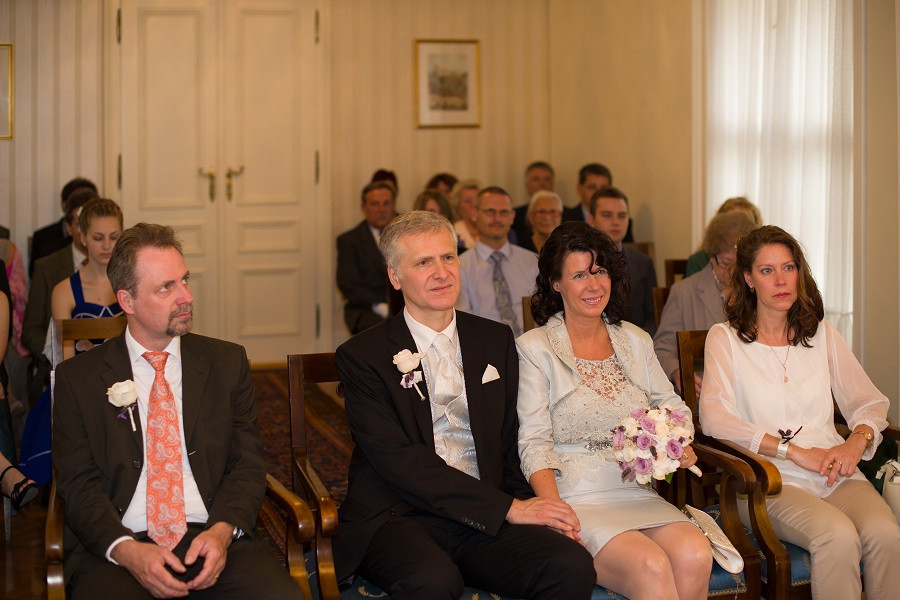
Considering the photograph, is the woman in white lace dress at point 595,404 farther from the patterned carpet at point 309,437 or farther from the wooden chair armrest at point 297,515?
the patterned carpet at point 309,437

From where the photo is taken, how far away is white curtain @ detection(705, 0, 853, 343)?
552cm

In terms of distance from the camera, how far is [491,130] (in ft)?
31.5

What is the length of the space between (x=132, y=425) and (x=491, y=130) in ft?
23.4

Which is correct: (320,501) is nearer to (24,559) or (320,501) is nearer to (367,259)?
(24,559)

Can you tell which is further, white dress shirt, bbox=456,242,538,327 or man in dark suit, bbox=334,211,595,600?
white dress shirt, bbox=456,242,538,327

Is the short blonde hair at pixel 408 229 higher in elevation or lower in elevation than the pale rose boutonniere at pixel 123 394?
higher

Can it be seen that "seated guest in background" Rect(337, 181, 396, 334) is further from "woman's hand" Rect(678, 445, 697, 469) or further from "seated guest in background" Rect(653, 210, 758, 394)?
"woman's hand" Rect(678, 445, 697, 469)

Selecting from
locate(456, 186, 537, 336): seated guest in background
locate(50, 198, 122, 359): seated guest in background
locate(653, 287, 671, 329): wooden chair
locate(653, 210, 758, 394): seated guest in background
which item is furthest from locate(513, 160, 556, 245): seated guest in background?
locate(50, 198, 122, 359): seated guest in background

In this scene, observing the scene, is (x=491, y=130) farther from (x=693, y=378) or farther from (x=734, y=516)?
(x=734, y=516)

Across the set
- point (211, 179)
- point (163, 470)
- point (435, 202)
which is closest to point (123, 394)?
point (163, 470)

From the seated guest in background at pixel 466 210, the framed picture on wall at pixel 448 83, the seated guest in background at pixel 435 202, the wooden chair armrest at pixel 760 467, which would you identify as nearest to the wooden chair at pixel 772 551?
the wooden chair armrest at pixel 760 467

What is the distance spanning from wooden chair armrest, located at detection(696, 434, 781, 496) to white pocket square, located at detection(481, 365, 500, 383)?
832 millimetres

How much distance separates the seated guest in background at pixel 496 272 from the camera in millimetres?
5746

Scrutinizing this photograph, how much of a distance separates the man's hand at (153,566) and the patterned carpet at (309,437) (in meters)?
1.61
